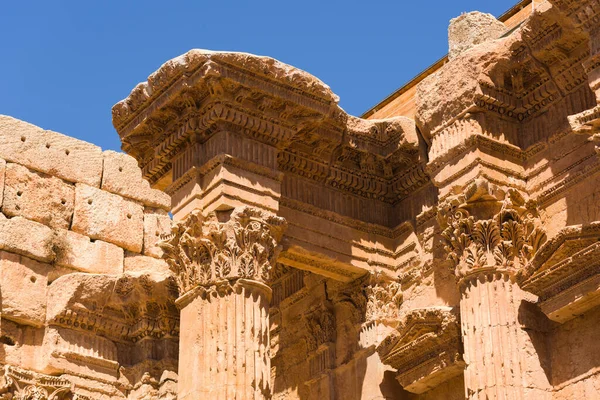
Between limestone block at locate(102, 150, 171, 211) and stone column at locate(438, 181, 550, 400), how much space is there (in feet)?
20.9

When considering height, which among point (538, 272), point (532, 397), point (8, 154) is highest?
point (8, 154)

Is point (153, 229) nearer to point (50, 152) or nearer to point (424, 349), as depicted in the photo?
point (50, 152)

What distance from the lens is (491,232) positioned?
13078 mm

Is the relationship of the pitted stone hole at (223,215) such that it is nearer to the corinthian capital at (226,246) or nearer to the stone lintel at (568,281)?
the corinthian capital at (226,246)

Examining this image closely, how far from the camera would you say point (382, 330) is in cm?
1458

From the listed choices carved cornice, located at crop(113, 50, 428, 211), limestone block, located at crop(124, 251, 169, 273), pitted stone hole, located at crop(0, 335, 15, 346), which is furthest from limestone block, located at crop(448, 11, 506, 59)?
pitted stone hole, located at crop(0, 335, 15, 346)

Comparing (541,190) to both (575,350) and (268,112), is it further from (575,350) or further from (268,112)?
(268,112)

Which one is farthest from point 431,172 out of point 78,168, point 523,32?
point 78,168

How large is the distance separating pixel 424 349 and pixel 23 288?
17.8 ft

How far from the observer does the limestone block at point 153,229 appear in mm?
18688

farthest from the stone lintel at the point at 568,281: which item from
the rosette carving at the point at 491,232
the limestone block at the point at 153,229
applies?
the limestone block at the point at 153,229

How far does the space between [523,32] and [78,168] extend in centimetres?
721

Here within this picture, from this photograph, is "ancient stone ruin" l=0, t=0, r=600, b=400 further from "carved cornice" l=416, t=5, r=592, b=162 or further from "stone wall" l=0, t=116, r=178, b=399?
"stone wall" l=0, t=116, r=178, b=399

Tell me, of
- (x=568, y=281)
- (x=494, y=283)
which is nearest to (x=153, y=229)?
(x=494, y=283)
